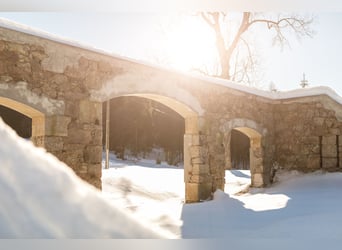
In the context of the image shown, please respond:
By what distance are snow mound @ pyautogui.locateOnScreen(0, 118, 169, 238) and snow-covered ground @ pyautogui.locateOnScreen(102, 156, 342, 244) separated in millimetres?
1428

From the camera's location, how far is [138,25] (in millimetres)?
4004

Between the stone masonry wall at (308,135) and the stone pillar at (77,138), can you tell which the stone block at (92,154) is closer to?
the stone pillar at (77,138)

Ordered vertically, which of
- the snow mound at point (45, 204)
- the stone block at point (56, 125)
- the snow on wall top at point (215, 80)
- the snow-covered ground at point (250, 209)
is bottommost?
the snow-covered ground at point (250, 209)

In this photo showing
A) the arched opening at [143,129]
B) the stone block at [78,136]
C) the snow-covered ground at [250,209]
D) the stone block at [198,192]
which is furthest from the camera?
the arched opening at [143,129]

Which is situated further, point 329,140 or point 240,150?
point 240,150

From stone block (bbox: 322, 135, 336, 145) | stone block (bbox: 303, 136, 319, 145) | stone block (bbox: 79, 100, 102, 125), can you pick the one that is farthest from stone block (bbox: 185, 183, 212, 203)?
stone block (bbox: 322, 135, 336, 145)

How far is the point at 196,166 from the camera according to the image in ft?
16.4

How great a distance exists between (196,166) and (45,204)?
3.82 meters

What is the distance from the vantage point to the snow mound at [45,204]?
1.23 metres

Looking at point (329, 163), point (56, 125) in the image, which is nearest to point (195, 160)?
point (56, 125)

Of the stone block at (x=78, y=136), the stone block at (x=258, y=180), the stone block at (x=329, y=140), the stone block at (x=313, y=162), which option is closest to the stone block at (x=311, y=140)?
the stone block at (x=329, y=140)

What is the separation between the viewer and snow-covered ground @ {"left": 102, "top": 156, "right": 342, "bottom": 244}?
108 inches

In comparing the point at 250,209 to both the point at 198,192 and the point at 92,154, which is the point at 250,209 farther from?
the point at 92,154

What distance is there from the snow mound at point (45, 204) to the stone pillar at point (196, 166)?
364 cm
